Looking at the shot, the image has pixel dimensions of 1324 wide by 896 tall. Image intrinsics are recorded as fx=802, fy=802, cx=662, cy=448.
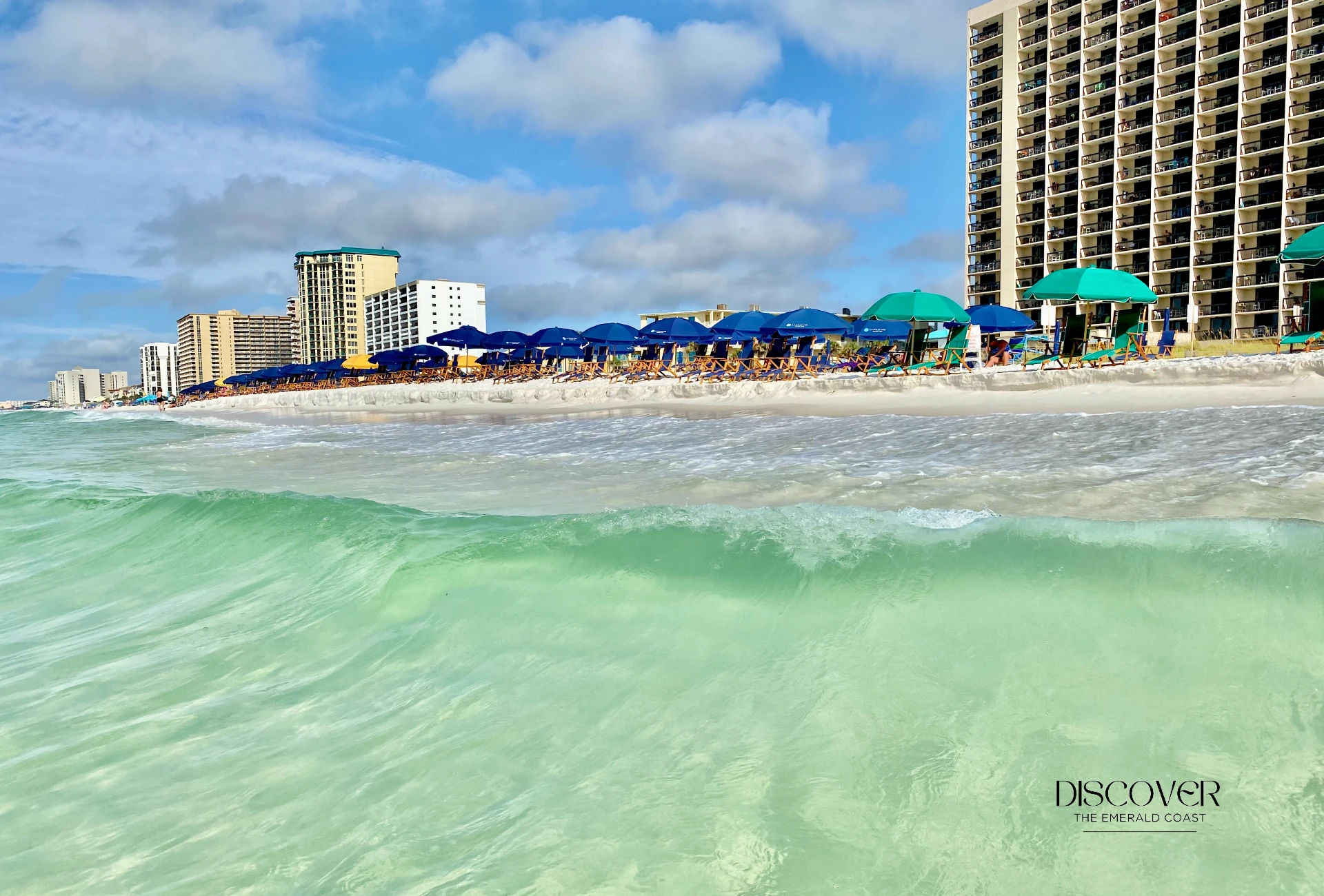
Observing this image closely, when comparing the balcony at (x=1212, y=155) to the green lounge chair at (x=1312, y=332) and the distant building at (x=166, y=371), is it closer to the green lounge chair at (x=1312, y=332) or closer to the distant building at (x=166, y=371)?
the green lounge chair at (x=1312, y=332)

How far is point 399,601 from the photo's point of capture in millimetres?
3768

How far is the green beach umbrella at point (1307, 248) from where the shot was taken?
14023 mm

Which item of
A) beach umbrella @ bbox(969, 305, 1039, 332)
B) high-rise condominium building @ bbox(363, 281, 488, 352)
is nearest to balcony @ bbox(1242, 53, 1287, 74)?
beach umbrella @ bbox(969, 305, 1039, 332)

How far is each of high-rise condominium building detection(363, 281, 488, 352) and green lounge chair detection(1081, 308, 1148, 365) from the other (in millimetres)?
121552

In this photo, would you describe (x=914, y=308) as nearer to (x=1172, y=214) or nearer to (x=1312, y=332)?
(x=1312, y=332)

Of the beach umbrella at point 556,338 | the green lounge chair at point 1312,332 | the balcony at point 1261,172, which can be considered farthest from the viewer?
the balcony at point 1261,172

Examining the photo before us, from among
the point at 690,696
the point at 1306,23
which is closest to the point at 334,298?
the point at 1306,23

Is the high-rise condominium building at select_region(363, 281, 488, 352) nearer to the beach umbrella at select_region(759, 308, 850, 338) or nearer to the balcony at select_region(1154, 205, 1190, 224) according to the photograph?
the balcony at select_region(1154, 205, 1190, 224)

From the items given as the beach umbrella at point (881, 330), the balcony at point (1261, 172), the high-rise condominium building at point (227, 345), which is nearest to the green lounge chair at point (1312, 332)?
the beach umbrella at point (881, 330)

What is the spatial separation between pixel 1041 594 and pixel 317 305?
169m

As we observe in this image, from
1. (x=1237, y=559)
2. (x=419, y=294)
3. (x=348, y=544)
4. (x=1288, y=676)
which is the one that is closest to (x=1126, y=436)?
(x=1237, y=559)

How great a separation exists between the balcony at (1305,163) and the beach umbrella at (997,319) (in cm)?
3518

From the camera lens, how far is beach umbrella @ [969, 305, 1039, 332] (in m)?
25.9

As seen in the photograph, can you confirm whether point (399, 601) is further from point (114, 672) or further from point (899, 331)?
point (899, 331)
